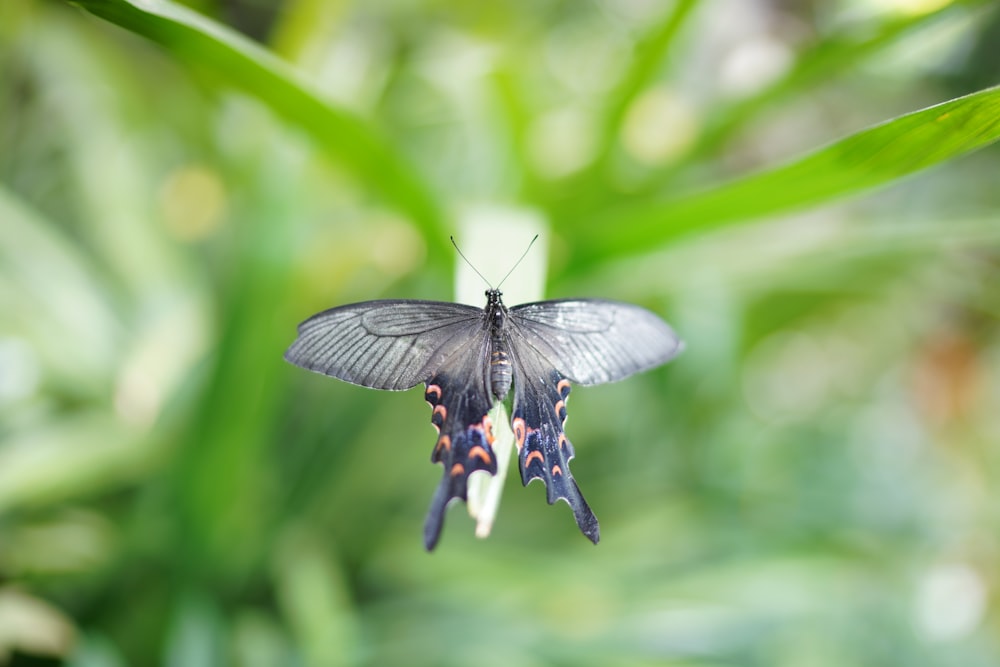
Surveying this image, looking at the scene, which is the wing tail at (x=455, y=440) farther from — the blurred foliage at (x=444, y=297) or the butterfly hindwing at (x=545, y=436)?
the blurred foliage at (x=444, y=297)

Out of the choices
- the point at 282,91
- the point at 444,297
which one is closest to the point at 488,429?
the point at 282,91

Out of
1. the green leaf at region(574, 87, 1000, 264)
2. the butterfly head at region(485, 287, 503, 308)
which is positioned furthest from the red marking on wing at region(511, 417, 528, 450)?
the green leaf at region(574, 87, 1000, 264)

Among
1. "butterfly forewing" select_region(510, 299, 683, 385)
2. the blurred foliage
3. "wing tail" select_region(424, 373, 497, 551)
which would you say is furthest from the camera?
the blurred foliage

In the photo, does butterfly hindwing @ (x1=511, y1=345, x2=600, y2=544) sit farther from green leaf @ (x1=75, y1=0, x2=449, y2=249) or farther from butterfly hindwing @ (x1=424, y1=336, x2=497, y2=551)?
green leaf @ (x1=75, y1=0, x2=449, y2=249)

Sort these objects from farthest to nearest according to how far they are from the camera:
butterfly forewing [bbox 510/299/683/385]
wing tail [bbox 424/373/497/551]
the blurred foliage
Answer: the blurred foliage < butterfly forewing [bbox 510/299/683/385] < wing tail [bbox 424/373/497/551]

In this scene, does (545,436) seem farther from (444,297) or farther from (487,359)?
(444,297)

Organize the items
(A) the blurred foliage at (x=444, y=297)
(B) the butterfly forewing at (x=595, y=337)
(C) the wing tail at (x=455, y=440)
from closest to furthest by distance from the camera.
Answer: (C) the wing tail at (x=455, y=440) < (B) the butterfly forewing at (x=595, y=337) < (A) the blurred foliage at (x=444, y=297)

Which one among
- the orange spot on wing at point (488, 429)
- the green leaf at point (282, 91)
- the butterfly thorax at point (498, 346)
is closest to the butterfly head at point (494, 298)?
the butterfly thorax at point (498, 346)

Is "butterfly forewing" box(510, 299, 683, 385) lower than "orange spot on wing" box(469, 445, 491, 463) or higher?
higher
